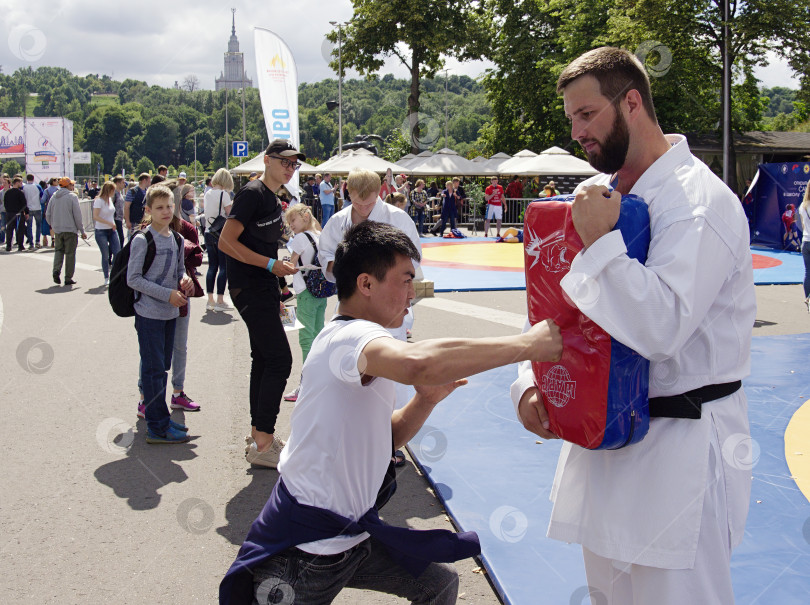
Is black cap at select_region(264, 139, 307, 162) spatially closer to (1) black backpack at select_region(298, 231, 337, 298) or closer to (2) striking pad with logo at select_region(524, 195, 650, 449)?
(1) black backpack at select_region(298, 231, 337, 298)

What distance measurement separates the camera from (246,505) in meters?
4.72

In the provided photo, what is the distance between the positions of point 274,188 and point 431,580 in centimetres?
356

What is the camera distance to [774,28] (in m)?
27.0

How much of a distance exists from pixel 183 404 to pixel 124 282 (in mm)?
1349

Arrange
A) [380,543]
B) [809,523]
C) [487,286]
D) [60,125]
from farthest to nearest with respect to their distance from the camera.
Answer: [60,125]
[487,286]
[809,523]
[380,543]

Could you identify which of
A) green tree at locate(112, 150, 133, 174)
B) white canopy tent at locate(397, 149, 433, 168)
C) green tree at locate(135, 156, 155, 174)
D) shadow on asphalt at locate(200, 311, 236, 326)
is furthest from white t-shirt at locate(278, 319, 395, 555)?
green tree at locate(135, 156, 155, 174)

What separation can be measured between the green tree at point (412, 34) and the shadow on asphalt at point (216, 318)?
27187mm

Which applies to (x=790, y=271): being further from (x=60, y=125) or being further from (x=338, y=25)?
(x=60, y=125)

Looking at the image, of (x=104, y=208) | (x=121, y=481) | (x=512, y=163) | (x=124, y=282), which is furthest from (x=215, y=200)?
(x=512, y=163)

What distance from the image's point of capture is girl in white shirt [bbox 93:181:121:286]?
1397 centimetres

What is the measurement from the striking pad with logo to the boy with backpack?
4.50 metres

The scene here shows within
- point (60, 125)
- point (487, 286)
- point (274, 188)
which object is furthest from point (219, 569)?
point (60, 125)

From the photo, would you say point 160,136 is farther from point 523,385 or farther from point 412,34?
point 523,385

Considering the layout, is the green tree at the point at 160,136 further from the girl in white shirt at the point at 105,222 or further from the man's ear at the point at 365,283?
the man's ear at the point at 365,283
